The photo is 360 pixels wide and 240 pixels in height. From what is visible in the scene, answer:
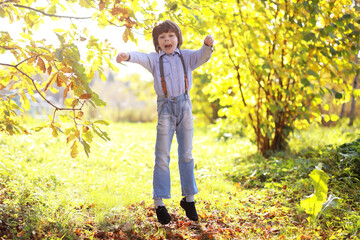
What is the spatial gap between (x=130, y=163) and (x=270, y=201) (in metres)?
2.55

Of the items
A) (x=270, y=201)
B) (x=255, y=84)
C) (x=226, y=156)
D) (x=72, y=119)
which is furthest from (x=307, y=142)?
(x=72, y=119)

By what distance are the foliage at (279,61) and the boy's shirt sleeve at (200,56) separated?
1209 mm

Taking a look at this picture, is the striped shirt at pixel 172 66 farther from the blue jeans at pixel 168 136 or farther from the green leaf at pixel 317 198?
the green leaf at pixel 317 198

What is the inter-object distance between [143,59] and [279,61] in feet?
8.39

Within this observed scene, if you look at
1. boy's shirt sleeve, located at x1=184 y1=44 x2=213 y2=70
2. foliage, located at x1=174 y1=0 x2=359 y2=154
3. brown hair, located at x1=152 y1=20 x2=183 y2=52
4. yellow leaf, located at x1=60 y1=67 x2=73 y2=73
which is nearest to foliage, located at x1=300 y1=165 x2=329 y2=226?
boy's shirt sleeve, located at x1=184 y1=44 x2=213 y2=70

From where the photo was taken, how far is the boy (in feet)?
8.90

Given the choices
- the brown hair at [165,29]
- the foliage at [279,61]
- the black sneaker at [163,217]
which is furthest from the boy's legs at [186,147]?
the foliage at [279,61]

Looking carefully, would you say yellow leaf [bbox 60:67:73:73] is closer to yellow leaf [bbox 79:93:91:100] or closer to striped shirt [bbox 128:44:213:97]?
yellow leaf [bbox 79:93:91:100]

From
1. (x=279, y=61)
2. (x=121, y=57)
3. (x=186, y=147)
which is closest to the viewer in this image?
(x=121, y=57)

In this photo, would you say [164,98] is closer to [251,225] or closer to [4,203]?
[251,225]

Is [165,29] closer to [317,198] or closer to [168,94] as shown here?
[168,94]

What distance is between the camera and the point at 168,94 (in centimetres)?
272

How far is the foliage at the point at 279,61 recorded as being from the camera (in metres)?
3.89

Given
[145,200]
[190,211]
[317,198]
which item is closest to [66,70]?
[190,211]
